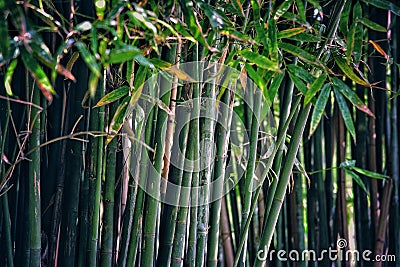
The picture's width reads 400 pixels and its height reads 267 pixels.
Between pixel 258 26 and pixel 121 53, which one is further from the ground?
pixel 258 26

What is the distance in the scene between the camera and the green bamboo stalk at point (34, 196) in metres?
1.13

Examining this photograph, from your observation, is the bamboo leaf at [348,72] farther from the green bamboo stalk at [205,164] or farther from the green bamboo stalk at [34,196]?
the green bamboo stalk at [34,196]

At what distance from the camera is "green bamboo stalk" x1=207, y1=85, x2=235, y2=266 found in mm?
1235

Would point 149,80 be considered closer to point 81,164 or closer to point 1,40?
point 81,164

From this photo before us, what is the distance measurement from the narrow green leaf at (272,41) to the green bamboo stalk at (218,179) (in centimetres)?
21

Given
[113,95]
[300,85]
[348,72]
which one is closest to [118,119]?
[113,95]

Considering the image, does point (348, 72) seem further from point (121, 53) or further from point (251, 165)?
point (121, 53)

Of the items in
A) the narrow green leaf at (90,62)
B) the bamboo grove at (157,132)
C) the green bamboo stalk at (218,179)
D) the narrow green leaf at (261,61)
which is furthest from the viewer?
the green bamboo stalk at (218,179)

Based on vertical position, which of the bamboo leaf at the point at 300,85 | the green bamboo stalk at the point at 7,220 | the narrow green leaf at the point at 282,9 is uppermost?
the narrow green leaf at the point at 282,9

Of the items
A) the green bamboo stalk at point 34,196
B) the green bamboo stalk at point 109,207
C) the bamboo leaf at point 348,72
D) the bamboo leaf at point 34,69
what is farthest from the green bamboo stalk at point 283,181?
the bamboo leaf at point 34,69

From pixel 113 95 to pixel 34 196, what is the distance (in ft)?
0.83

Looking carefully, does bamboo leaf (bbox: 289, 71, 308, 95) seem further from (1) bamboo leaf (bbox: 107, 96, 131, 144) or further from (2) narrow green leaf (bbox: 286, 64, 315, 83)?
(1) bamboo leaf (bbox: 107, 96, 131, 144)

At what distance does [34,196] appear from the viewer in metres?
1.15

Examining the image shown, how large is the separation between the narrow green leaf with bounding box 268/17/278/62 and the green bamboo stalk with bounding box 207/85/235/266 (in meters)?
0.21
